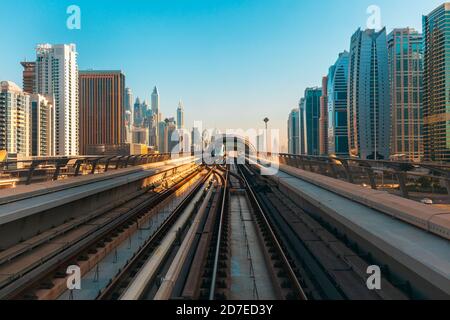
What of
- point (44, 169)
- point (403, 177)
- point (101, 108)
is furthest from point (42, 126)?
point (403, 177)

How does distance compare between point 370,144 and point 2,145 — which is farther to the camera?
point 370,144

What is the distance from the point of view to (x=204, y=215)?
15547mm

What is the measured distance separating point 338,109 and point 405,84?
108ft

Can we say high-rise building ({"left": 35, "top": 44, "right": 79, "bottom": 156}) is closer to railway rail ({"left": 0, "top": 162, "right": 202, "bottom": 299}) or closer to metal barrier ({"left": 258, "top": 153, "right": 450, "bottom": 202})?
railway rail ({"left": 0, "top": 162, "right": 202, "bottom": 299})

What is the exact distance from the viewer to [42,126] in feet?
391

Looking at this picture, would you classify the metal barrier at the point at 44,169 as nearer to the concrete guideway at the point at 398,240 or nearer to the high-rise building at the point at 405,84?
the concrete guideway at the point at 398,240

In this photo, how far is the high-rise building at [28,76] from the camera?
543 feet

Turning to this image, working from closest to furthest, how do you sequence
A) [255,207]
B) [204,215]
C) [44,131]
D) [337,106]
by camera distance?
[204,215] < [255,207] < [44,131] < [337,106]

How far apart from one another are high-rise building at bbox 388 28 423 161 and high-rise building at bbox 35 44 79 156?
423 feet

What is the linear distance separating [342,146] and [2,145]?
12992 centimetres

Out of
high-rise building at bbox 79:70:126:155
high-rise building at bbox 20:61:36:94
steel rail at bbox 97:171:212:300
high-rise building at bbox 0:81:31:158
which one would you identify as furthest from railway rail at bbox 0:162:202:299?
high-rise building at bbox 20:61:36:94

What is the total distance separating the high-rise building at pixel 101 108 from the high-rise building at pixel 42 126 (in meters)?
46.2
